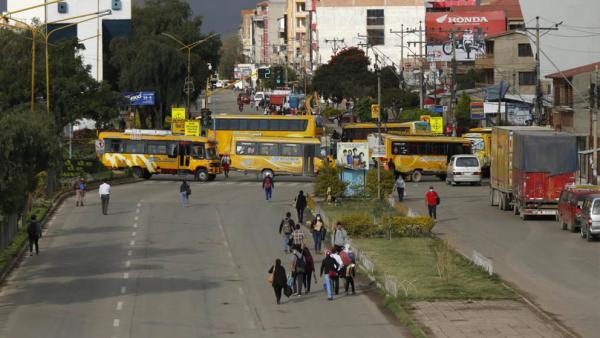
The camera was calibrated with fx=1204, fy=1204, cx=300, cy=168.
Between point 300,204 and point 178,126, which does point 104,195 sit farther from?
point 178,126

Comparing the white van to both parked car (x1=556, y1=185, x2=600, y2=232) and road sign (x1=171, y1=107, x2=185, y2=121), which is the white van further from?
road sign (x1=171, y1=107, x2=185, y2=121)

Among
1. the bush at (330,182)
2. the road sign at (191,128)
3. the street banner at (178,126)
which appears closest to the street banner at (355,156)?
the bush at (330,182)

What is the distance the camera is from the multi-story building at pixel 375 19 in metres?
167

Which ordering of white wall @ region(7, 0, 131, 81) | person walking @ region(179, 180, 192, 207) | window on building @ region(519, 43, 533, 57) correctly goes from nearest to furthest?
person walking @ region(179, 180, 192, 207) < window on building @ region(519, 43, 533, 57) < white wall @ region(7, 0, 131, 81)

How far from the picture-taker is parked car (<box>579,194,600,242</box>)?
3759 centimetres

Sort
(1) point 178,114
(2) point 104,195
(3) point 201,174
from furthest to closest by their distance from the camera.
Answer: (1) point 178,114
(3) point 201,174
(2) point 104,195

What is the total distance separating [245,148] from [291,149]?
8.97ft

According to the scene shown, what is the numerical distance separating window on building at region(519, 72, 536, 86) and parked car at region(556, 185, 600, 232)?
223 ft

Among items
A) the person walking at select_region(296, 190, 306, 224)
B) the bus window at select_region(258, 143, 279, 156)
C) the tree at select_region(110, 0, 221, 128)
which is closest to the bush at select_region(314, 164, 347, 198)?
the person walking at select_region(296, 190, 306, 224)

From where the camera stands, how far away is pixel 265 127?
80.8 meters

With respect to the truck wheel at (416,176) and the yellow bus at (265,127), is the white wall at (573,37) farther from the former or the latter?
the truck wheel at (416,176)

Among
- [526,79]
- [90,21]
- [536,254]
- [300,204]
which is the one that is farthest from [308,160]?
[90,21]

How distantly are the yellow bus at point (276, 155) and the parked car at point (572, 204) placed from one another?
30235mm

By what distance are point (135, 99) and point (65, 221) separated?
4368 centimetres
